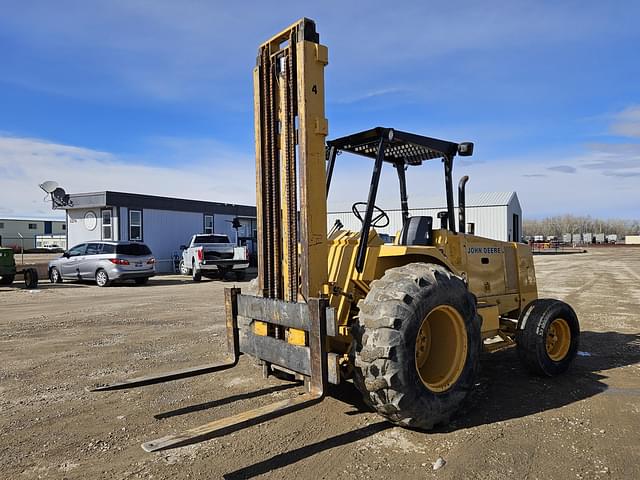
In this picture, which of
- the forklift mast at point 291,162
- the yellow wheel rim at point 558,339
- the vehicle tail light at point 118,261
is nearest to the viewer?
the forklift mast at point 291,162

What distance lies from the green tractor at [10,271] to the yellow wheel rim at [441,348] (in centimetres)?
1707

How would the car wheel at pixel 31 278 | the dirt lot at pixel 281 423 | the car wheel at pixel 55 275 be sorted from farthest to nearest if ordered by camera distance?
the car wheel at pixel 55 275
the car wheel at pixel 31 278
the dirt lot at pixel 281 423

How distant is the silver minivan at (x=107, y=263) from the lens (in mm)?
18781

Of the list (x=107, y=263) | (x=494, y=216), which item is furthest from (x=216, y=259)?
(x=494, y=216)

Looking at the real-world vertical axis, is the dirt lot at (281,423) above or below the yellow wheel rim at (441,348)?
below

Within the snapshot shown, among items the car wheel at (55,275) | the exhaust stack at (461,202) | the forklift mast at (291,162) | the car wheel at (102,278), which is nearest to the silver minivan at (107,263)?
the car wheel at (102,278)

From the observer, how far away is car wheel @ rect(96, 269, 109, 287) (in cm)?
1888

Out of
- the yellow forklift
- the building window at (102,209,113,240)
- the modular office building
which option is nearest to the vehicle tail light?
the modular office building

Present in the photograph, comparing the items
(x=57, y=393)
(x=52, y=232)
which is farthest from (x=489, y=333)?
(x=52, y=232)

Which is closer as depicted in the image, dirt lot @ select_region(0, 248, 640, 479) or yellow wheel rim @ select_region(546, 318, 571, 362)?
dirt lot @ select_region(0, 248, 640, 479)

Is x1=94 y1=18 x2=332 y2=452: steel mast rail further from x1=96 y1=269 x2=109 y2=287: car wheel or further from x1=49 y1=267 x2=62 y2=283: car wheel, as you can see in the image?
x1=49 y1=267 x2=62 y2=283: car wheel

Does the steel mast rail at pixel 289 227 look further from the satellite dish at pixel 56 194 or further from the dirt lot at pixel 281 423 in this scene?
the satellite dish at pixel 56 194

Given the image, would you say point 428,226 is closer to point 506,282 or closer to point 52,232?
point 506,282

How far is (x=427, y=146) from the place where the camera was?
5684 millimetres
